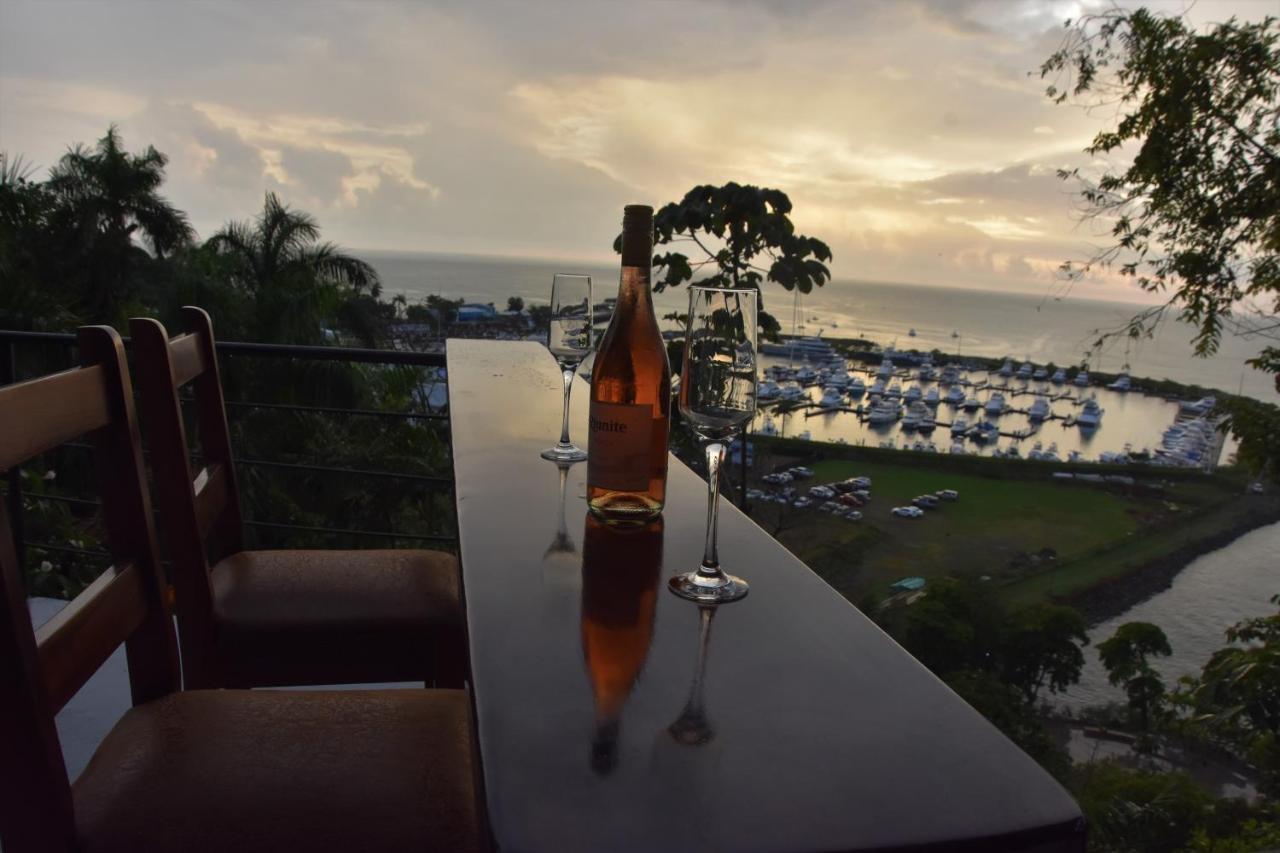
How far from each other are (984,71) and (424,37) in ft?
12.8

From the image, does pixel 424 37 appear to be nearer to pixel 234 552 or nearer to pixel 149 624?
pixel 234 552

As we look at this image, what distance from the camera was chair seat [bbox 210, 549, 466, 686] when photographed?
1.34 m

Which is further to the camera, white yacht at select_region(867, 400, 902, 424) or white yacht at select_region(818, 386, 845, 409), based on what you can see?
white yacht at select_region(867, 400, 902, 424)

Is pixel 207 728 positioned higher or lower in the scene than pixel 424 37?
lower

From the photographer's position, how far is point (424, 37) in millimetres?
5723

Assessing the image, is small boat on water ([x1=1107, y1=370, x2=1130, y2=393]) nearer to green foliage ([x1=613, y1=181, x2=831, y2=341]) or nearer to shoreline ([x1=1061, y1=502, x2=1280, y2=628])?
shoreline ([x1=1061, y1=502, x2=1280, y2=628])

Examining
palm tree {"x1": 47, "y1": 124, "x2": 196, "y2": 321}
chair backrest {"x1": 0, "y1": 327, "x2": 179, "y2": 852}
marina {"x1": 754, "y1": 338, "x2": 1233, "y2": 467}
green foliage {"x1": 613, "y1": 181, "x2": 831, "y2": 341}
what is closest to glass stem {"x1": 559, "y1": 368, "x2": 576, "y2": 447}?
chair backrest {"x1": 0, "y1": 327, "x2": 179, "y2": 852}

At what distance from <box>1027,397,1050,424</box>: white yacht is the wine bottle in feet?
32.9

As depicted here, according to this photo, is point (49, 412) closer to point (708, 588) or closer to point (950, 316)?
point (708, 588)

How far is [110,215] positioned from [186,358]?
18.8 meters

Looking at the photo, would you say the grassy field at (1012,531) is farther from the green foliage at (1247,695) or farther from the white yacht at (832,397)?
the green foliage at (1247,695)

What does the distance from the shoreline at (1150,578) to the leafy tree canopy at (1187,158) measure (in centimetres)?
143

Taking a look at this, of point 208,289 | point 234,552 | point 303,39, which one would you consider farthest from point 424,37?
point 208,289

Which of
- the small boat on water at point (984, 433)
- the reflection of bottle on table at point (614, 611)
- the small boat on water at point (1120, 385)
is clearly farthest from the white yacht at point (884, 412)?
the reflection of bottle on table at point (614, 611)
